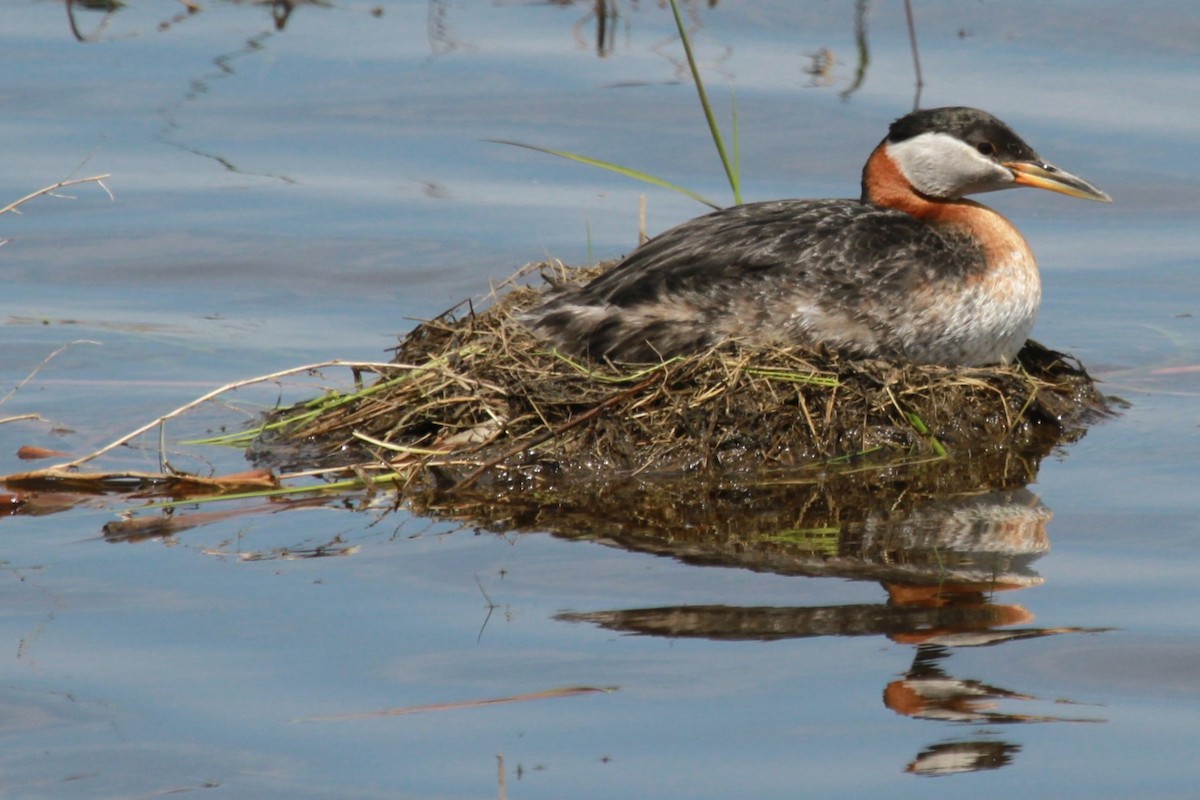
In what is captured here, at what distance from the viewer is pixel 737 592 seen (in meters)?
5.46

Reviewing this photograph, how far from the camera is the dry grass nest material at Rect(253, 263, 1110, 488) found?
6.55 m

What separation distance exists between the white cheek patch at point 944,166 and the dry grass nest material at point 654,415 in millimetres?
860

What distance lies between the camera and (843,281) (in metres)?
7.05

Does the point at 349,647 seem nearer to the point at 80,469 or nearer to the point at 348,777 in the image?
the point at 348,777

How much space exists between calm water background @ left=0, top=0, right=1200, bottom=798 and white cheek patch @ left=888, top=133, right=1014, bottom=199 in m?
0.91

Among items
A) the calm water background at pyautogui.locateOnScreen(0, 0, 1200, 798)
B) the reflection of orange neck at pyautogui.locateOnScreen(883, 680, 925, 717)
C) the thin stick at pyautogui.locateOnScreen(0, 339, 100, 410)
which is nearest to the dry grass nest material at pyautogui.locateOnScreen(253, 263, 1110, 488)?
the calm water background at pyautogui.locateOnScreen(0, 0, 1200, 798)

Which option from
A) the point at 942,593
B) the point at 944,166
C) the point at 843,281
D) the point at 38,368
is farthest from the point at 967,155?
the point at 38,368

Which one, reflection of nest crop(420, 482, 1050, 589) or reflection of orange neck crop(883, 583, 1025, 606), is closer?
reflection of orange neck crop(883, 583, 1025, 606)

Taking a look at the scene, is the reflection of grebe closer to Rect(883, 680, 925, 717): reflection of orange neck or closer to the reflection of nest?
the reflection of nest

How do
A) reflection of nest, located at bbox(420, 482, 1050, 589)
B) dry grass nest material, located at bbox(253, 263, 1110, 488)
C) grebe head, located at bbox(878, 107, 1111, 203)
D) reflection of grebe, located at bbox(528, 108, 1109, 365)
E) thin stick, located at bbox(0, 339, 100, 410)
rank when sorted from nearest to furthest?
reflection of nest, located at bbox(420, 482, 1050, 589) < dry grass nest material, located at bbox(253, 263, 1110, 488) < reflection of grebe, located at bbox(528, 108, 1109, 365) < thin stick, located at bbox(0, 339, 100, 410) < grebe head, located at bbox(878, 107, 1111, 203)

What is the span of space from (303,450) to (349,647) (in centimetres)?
190

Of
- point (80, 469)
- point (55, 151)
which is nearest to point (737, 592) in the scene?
point (80, 469)

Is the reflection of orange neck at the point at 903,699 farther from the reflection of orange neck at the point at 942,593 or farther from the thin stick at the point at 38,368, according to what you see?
the thin stick at the point at 38,368

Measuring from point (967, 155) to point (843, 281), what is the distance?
2.84 feet
